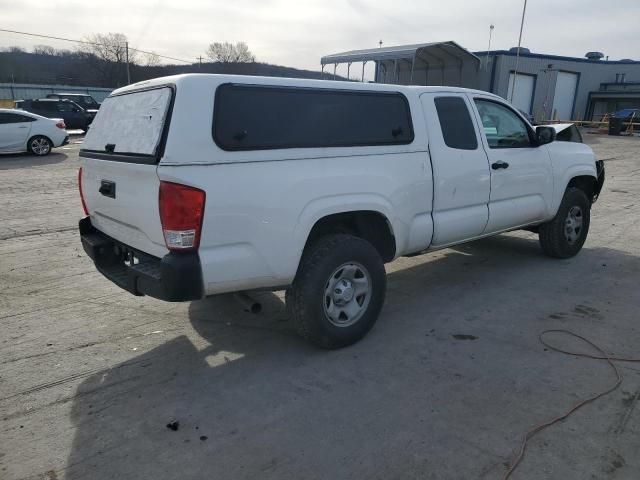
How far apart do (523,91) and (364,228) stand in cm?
3228

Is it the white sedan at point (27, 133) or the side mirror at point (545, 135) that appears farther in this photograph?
the white sedan at point (27, 133)

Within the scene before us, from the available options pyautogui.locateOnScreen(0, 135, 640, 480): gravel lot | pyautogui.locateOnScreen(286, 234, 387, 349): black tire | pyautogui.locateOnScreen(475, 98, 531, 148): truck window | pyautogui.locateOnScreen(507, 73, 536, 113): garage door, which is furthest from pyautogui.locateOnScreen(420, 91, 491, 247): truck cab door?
pyautogui.locateOnScreen(507, 73, 536, 113): garage door

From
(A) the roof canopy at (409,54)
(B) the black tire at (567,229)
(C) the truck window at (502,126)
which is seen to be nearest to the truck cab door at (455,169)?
(C) the truck window at (502,126)

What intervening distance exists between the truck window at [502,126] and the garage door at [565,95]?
32.7 metres

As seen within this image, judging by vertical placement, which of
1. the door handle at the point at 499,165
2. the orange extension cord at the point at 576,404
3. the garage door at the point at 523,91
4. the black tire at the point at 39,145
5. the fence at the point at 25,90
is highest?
the garage door at the point at 523,91

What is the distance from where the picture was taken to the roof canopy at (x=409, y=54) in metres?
22.2

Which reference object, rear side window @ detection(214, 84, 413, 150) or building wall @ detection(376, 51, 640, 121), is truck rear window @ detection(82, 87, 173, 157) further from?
building wall @ detection(376, 51, 640, 121)

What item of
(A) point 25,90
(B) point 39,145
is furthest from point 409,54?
(A) point 25,90

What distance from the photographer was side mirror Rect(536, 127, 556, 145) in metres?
5.31

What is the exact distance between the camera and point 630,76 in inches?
1515

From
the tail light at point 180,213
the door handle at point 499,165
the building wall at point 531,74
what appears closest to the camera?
the tail light at point 180,213

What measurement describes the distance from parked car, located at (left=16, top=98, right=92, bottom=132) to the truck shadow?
2345 centimetres

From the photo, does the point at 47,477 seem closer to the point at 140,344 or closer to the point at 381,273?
the point at 140,344

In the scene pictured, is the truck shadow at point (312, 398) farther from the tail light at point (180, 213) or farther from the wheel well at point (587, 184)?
the wheel well at point (587, 184)
